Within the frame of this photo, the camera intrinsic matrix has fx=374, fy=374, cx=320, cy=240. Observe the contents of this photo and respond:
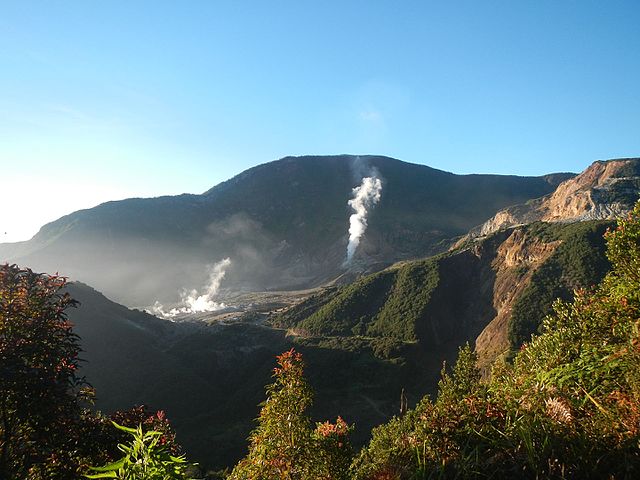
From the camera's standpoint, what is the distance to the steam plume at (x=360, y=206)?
485 feet

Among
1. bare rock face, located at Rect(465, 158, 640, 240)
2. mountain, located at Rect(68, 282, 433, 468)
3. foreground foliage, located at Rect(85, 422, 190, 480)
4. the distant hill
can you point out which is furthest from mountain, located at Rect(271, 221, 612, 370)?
foreground foliage, located at Rect(85, 422, 190, 480)

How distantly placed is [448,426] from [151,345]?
6331 centimetres

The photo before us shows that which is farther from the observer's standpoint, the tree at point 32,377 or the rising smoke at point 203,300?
the rising smoke at point 203,300

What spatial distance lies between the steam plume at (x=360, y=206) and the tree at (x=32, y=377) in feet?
436

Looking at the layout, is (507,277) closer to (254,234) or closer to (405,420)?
(405,420)

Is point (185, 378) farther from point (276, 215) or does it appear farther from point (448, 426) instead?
point (276, 215)

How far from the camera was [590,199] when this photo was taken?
250 ft

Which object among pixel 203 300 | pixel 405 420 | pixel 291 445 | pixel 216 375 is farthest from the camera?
pixel 203 300

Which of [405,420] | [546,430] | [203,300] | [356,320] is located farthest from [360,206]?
[546,430]

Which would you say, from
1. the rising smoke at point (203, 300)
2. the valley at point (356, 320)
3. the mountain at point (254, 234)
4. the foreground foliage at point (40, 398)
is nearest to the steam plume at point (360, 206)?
the mountain at point (254, 234)

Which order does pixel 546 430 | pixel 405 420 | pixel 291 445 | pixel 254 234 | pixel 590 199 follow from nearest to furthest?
pixel 546 430
pixel 291 445
pixel 405 420
pixel 590 199
pixel 254 234

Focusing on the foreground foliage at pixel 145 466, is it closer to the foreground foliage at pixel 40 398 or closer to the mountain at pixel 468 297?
the foreground foliage at pixel 40 398

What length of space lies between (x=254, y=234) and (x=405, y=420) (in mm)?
172164

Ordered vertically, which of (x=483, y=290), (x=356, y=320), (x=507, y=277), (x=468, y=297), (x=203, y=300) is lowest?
(x=203, y=300)
